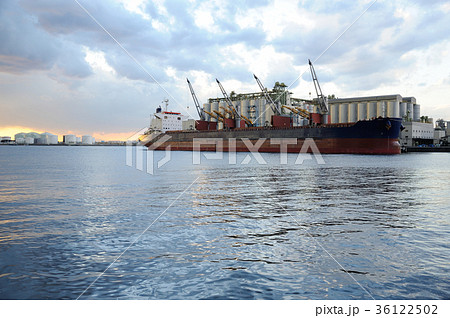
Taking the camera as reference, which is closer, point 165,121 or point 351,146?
point 351,146

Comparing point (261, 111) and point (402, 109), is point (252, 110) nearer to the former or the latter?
point (261, 111)

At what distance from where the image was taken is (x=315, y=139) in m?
61.3

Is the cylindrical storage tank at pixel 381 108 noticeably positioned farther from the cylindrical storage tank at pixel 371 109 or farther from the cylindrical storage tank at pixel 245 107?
the cylindrical storage tank at pixel 245 107

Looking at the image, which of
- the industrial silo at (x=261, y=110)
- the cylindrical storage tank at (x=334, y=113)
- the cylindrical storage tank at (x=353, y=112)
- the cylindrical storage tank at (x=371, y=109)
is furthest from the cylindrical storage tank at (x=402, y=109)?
the industrial silo at (x=261, y=110)

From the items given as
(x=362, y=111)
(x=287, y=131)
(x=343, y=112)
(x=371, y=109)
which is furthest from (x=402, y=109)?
(x=287, y=131)

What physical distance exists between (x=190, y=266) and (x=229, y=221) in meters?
3.77

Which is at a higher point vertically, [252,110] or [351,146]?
[252,110]

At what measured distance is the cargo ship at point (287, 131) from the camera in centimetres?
5669

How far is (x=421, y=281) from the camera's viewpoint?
5426mm

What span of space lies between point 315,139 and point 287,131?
605 cm

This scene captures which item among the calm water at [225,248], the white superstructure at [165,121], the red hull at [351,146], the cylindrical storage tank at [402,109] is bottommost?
the calm water at [225,248]

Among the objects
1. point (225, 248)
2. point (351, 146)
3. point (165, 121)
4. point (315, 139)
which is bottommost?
point (225, 248)

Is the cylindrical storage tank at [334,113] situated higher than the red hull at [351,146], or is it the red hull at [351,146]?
the cylindrical storage tank at [334,113]

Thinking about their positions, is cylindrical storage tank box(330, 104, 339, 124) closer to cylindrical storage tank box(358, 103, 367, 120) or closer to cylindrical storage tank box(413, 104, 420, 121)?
cylindrical storage tank box(358, 103, 367, 120)
